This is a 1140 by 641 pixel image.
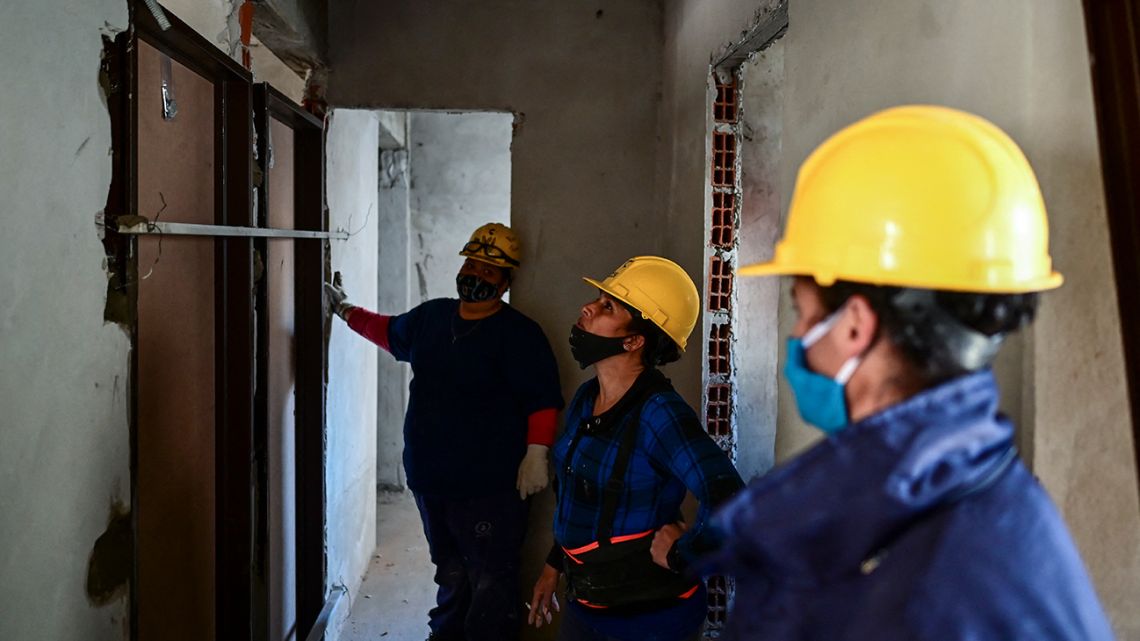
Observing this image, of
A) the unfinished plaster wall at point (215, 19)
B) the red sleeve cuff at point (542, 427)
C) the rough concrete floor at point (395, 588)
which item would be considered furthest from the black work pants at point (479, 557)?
the unfinished plaster wall at point (215, 19)

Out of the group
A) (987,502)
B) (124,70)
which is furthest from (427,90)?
(987,502)

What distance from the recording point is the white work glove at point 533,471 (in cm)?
299

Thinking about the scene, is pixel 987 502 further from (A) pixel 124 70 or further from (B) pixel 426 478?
(B) pixel 426 478

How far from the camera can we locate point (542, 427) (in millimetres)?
3061

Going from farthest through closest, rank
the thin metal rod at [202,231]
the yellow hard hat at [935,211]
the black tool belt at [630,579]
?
the black tool belt at [630,579]
the thin metal rod at [202,231]
the yellow hard hat at [935,211]

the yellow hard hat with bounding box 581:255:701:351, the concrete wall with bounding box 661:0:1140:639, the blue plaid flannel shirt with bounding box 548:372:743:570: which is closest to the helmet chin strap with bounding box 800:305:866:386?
the concrete wall with bounding box 661:0:1140:639

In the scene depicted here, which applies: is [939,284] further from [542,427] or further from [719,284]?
[542,427]

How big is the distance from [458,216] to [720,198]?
3267 mm

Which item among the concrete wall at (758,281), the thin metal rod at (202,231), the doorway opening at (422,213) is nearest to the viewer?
the thin metal rod at (202,231)

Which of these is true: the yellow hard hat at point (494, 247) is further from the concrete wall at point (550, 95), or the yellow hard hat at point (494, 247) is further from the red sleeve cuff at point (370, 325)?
the red sleeve cuff at point (370, 325)

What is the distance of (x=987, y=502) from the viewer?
2.46 feet

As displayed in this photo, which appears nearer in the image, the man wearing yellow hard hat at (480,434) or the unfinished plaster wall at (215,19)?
the unfinished plaster wall at (215,19)

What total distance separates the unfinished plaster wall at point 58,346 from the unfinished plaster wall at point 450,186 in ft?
13.5

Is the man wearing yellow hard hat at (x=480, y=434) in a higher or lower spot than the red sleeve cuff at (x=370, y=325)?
lower
